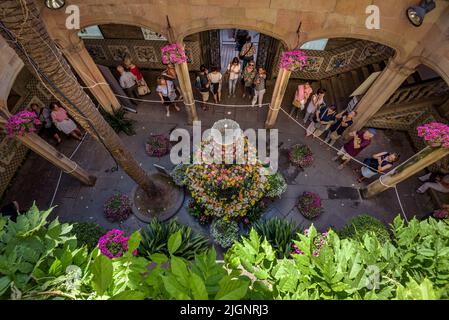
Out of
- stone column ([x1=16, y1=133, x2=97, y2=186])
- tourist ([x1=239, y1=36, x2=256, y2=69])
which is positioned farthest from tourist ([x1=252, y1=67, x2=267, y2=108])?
stone column ([x1=16, y1=133, x2=97, y2=186])

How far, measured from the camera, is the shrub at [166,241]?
6.39 m

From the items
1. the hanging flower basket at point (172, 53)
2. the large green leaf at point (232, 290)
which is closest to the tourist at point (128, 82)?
the hanging flower basket at point (172, 53)

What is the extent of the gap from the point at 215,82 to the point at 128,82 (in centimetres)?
288

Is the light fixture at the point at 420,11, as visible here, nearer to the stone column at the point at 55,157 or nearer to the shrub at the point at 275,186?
the shrub at the point at 275,186

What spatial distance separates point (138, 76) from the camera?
367 inches

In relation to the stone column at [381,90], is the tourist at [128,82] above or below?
above

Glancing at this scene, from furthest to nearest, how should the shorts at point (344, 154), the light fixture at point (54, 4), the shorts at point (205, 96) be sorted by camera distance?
Result: 1. the shorts at point (205, 96)
2. the shorts at point (344, 154)
3. the light fixture at point (54, 4)

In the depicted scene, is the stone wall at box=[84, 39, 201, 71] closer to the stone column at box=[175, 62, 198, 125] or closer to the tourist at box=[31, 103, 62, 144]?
the stone column at box=[175, 62, 198, 125]

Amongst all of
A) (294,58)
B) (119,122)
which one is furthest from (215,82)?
(119,122)

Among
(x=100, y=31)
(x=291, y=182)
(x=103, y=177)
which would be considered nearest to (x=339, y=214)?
(x=291, y=182)

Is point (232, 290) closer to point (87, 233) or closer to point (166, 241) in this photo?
point (166, 241)

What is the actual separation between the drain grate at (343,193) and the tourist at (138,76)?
272 inches

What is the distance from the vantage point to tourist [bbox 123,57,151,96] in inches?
355
